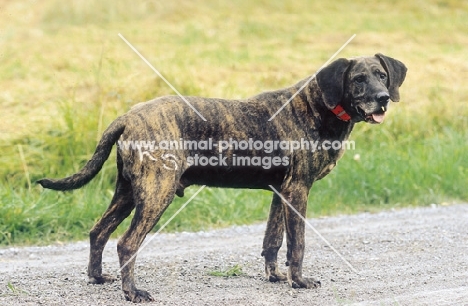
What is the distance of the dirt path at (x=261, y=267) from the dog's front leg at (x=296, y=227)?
10 cm

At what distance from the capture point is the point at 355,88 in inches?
246

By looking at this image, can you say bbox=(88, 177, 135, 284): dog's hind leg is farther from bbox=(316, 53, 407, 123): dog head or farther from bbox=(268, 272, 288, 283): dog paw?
bbox=(316, 53, 407, 123): dog head

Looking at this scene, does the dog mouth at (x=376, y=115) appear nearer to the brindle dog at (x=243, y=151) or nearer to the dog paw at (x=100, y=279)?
the brindle dog at (x=243, y=151)

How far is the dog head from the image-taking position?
615 centimetres

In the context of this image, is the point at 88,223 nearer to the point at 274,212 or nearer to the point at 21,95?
the point at 274,212

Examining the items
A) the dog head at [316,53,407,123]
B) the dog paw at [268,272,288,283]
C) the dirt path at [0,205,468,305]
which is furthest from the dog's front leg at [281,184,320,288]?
the dog head at [316,53,407,123]

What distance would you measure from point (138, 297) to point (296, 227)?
1.28m

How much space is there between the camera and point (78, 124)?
9.45 m

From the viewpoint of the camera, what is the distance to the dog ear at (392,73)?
645 centimetres

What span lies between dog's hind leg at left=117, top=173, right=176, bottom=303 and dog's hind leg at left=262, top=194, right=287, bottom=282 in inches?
41.7

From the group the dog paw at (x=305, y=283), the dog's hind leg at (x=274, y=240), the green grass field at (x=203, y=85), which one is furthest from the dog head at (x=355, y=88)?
the green grass field at (x=203, y=85)

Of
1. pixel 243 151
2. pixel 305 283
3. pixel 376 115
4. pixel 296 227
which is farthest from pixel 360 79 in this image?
pixel 305 283

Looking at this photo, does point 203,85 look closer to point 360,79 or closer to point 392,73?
point 392,73

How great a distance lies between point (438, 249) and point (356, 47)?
387 inches
